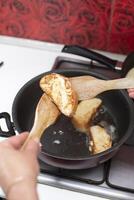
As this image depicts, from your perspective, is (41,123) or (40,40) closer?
(41,123)

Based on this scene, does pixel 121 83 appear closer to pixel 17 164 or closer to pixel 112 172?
pixel 112 172

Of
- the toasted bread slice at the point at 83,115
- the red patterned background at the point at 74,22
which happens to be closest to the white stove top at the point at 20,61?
the red patterned background at the point at 74,22

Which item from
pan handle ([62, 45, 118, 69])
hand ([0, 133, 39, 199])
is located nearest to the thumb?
hand ([0, 133, 39, 199])

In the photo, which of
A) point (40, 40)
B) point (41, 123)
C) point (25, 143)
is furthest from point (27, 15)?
point (25, 143)

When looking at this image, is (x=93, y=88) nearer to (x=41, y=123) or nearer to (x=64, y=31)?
(x=41, y=123)

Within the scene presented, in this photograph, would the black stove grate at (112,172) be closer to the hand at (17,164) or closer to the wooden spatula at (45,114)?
the wooden spatula at (45,114)

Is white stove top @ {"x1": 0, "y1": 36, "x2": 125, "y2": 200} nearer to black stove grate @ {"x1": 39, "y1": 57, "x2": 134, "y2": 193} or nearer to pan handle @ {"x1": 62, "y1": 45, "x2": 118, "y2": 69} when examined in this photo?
pan handle @ {"x1": 62, "y1": 45, "x2": 118, "y2": 69}
